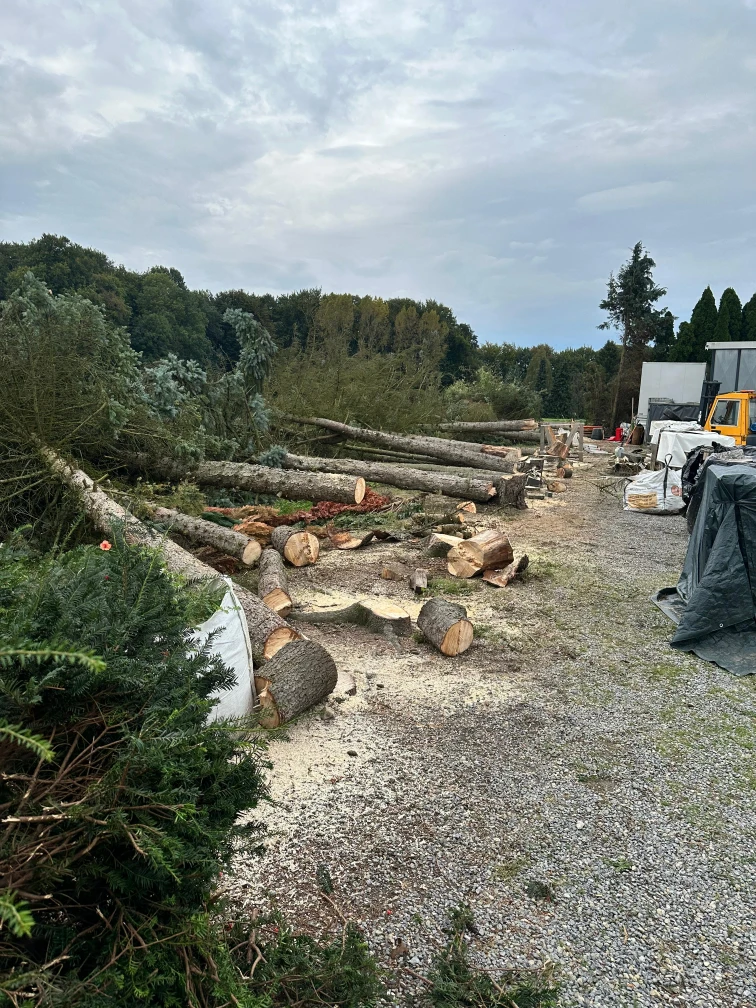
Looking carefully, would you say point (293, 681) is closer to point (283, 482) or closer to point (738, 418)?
point (283, 482)

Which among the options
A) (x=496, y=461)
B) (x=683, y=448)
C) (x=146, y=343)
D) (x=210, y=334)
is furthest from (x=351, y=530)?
(x=210, y=334)

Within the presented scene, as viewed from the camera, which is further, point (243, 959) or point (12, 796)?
point (243, 959)

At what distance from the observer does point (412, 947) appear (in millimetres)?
2521

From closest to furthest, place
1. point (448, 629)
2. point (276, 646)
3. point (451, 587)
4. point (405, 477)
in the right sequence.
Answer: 1. point (276, 646)
2. point (448, 629)
3. point (451, 587)
4. point (405, 477)

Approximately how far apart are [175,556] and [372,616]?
6.37 ft

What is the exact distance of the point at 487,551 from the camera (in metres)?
7.40

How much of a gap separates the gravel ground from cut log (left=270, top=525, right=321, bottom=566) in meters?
2.11

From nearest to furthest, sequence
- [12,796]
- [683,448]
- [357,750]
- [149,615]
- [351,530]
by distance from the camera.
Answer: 1. [12,796]
2. [149,615]
3. [357,750]
4. [351,530]
5. [683,448]

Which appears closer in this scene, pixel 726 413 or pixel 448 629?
pixel 448 629

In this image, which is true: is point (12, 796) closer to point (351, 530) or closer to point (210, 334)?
point (351, 530)

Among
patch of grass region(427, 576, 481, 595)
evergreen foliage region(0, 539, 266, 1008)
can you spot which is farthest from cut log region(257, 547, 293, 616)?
evergreen foliage region(0, 539, 266, 1008)

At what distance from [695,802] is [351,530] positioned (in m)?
6.48

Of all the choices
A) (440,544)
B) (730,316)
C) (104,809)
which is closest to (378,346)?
(730,316)

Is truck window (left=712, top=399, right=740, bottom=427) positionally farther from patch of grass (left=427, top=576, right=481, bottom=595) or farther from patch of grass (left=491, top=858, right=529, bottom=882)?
patch of grass (left=491, top=858, right=529, bottom=882)
